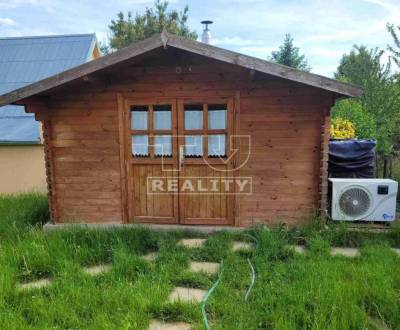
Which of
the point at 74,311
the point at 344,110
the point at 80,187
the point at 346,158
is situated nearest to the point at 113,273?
the point at 74,311

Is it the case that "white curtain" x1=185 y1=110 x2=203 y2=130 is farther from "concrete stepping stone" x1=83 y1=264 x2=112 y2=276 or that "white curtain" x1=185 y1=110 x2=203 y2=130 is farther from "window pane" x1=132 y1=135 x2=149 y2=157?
"concrete stepping stone" x1=83 y1=264 x2=112 y2=276

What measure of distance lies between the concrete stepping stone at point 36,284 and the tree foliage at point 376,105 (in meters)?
8.64

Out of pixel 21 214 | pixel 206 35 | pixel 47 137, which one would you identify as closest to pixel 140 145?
pixel 47 137

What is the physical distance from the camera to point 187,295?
10.9 feet

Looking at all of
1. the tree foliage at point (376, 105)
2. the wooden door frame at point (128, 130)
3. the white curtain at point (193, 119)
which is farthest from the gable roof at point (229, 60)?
the tree foliage at point (376, 105)

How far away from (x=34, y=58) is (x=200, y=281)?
10716mm

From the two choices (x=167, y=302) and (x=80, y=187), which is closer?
(x=167, y=302)

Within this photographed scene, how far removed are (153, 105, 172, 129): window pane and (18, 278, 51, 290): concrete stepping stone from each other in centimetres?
272

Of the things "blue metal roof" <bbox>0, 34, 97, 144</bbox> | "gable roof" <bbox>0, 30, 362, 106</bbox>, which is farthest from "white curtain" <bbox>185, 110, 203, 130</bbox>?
"blue metal roof" <bbox>0, 34, 97, 144</bbox>

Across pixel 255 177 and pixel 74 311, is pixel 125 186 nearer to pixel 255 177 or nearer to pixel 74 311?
pixel 255 177

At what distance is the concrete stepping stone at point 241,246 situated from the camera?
4419 mm

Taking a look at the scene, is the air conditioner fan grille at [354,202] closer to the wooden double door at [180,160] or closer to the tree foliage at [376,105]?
the wooden double door at [180,160]

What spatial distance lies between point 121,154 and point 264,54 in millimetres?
18342

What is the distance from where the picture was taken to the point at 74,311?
2.97 meters
